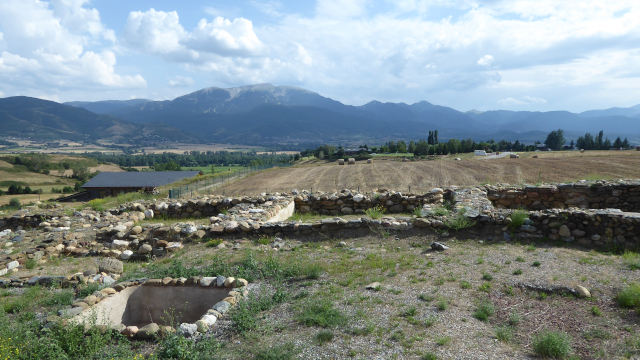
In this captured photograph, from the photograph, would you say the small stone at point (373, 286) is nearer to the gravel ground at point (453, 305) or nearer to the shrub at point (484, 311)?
the gravel ground at point (453, 305)

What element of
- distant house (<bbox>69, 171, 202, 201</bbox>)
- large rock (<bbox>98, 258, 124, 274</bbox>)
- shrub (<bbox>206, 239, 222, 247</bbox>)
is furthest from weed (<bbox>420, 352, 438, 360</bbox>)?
distant house (<bbox>69, 171, 202, 201</bbox>)

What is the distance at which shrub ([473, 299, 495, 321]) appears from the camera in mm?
5190

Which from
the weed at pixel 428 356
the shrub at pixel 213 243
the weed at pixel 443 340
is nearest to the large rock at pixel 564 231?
the weed at pixel 443 340

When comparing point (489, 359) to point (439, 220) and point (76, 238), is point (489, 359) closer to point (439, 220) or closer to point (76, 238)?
point (439, 220)

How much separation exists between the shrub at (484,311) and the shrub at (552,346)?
810 millimetres

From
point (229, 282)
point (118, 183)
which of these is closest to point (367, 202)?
point (229, 282)

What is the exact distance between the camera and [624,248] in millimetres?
8039

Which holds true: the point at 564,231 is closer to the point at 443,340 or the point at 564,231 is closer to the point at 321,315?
the point at 443,340

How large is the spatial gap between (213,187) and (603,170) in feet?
130

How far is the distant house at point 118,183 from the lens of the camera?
57562mm

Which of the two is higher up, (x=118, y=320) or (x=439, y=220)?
(x=439, y=220)

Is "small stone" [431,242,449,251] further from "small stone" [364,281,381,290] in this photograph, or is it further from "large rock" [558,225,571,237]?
"large rock" [558,225,571,237]

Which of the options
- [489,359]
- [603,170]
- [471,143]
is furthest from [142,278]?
[471,143]

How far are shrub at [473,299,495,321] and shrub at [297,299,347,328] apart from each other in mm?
2093
